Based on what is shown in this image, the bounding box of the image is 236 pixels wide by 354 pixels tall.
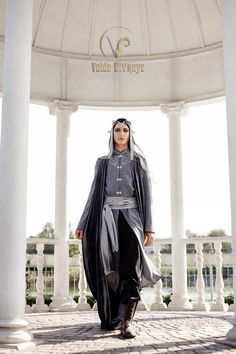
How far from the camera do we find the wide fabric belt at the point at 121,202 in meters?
8.18

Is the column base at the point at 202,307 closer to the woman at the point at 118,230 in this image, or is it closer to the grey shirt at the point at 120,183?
the woman at the point at 118,230

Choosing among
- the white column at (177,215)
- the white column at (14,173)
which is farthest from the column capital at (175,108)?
the white column at (14,173)

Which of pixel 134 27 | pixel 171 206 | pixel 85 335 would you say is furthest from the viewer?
pixel 134 27

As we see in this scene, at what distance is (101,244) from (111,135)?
83.1 inches

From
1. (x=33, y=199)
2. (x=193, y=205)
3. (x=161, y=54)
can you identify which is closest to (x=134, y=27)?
(x=161, y=54)

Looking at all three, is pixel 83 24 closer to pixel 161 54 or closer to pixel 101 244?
pixel 161 54

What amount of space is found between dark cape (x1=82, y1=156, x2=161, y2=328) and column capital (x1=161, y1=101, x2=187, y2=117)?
5851 mm

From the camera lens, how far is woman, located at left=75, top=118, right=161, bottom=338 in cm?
775

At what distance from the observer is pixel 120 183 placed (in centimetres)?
823

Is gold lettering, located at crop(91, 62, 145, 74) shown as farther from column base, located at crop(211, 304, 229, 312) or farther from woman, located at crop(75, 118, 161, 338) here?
column base, located at crop(211, 304, 229, 312)

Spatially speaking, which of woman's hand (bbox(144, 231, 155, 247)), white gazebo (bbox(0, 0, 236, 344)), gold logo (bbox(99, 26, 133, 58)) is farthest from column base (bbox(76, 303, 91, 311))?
gold logo (bbox(99, 26, 133, 58))

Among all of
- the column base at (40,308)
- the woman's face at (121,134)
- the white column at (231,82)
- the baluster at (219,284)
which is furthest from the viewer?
the column base at (40,308)

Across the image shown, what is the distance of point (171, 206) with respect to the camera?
Result: 43.5 feet

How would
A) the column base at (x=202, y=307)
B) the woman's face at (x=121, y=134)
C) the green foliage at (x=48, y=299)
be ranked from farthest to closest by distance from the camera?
the green foliage at (x=48, y=299), the column base at (x=202, y=307), the woman's face at (x=121, y=134)
